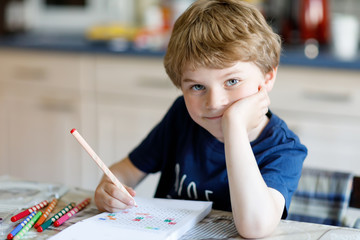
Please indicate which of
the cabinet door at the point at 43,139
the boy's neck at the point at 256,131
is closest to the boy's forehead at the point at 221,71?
the boy's neck at the point at 256,131

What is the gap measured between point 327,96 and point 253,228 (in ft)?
4.00

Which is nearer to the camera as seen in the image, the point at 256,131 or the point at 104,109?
the point at 256,131

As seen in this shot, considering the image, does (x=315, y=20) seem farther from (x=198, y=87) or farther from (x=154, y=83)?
(x=198, y=87)

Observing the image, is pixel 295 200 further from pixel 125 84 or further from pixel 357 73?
pixel 125 84

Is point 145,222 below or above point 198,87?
below

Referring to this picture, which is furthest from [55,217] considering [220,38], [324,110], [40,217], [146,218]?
[324,110]

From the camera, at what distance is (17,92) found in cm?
260

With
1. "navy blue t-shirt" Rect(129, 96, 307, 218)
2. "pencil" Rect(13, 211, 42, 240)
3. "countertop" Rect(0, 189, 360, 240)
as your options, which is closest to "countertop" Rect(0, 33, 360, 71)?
"navy blue t-shirt" Rect(129, 96, 307, 218)

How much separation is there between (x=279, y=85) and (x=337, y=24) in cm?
37

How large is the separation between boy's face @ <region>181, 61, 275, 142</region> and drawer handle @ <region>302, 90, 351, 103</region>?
1.00 metres

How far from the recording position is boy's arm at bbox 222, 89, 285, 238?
2.81 ft

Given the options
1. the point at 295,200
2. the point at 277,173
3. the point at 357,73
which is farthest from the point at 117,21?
the point at 277,173

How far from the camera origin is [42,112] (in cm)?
256

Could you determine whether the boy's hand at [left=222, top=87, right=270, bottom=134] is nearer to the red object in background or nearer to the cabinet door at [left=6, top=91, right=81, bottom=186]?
the red object in background
